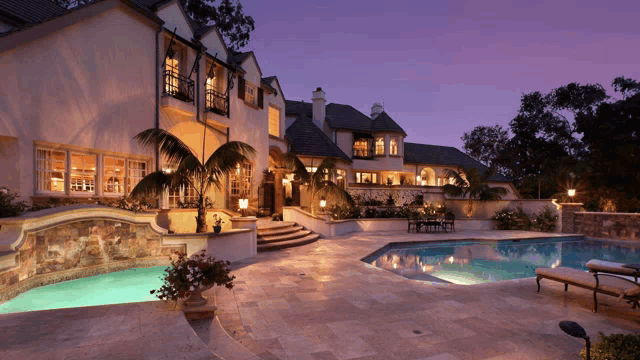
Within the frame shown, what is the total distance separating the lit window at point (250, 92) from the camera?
1841 centimetres

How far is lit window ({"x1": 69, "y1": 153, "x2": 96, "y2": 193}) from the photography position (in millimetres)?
10600

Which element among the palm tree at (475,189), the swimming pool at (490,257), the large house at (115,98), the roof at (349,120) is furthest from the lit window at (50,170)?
the palm tree at (475,189)

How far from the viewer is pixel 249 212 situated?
17641 mm

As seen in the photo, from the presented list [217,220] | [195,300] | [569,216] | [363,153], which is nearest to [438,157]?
[363,153]

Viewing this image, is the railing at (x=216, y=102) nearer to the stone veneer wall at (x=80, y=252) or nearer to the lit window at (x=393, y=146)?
the stone veneer wall at (x=80, y=252)

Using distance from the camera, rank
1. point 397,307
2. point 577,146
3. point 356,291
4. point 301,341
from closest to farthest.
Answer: point 301,341, point 397,307, point 356,291, point 577,146

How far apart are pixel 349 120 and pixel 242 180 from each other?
50.6 feet

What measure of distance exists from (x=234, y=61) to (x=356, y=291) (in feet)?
48.2

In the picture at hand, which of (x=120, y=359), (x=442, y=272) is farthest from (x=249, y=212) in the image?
(x=120, y=359)

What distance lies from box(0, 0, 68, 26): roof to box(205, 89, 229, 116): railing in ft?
19.1

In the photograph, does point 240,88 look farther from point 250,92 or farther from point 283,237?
point 283,237

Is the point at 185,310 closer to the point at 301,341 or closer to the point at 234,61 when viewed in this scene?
the point at 301,341

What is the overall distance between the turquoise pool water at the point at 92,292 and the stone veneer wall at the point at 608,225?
22100 millimetres

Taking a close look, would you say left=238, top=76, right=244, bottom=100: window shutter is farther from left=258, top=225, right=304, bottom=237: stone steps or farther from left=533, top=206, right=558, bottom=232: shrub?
left=533, top=206, right=558, bottom=232: shrub
